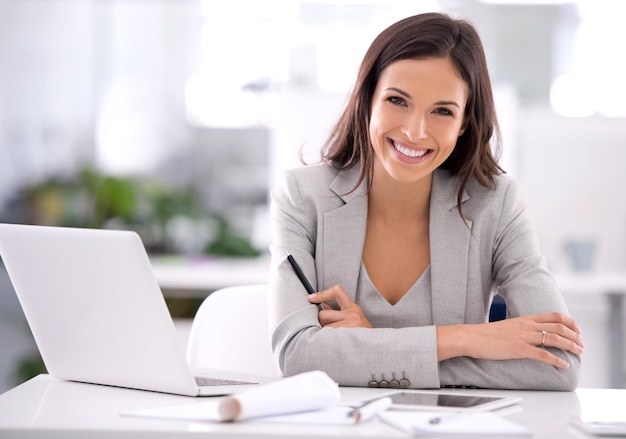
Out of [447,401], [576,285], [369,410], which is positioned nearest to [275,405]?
[369,410]

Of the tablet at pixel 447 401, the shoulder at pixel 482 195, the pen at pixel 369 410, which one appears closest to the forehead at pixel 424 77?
the shoulder at pixel 482 195

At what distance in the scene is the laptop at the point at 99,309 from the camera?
1.22 m

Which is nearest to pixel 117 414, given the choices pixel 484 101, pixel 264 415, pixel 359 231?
pixel 264 415

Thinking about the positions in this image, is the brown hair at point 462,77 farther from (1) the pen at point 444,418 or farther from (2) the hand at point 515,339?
(1) the pen at point 444,418

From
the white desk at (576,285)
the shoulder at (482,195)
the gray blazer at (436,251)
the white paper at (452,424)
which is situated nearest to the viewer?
the white paper at (452,424)

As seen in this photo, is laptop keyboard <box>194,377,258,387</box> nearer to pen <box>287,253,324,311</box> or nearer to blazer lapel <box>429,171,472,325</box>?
pen <box>287,253,324,311</box>

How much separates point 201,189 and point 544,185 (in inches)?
157

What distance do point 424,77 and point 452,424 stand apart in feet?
2.80

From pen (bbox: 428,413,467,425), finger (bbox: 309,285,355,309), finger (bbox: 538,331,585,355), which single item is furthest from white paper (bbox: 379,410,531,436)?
finger (bbox: 309,285,355,309)

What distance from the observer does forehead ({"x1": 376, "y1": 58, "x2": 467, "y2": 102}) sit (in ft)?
5.64

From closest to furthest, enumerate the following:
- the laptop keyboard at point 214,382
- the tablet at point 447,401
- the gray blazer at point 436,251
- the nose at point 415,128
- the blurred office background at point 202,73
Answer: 1. the tablet at point 447,401
2. the laptop keyboard at point 214,382
3. the gray blazer at point 436,251
4. the nose at point 415,128
5. the blurred office background at point 202,73

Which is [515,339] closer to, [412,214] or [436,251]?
[436,251]

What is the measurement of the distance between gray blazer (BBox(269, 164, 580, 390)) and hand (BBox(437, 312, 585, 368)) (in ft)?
0.09

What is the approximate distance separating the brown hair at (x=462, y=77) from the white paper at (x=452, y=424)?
79 cm
